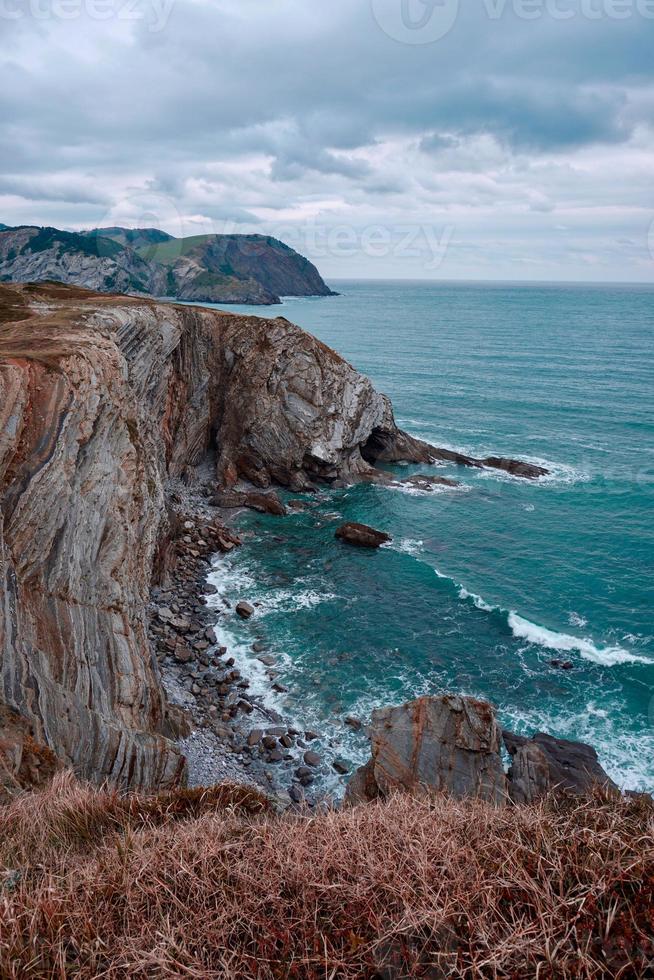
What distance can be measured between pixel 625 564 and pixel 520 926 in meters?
35.2

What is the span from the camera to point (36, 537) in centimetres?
1808

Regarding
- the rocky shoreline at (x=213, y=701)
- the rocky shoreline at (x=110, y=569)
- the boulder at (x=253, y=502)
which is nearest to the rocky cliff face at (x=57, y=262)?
the rocky shoreline at (x=110, y=569)

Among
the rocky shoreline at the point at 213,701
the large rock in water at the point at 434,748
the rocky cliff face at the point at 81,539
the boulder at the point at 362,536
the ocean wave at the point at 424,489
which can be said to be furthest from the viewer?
the ocean wave at the point at 424,489

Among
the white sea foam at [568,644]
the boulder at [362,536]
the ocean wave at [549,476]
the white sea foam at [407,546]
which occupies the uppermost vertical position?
the ocean wave at [549,476]

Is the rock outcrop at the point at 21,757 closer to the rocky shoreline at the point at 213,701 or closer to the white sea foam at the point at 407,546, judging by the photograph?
the rocky shoreline at the point at 213,701

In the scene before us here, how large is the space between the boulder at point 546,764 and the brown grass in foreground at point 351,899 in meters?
14.7

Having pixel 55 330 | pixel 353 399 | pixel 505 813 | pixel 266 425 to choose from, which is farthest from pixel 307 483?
pixel 505 813

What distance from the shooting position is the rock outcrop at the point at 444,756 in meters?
19.1

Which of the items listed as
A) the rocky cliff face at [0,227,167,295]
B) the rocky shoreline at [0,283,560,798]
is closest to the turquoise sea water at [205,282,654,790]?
the rocky shoreline at [0,283,560,798]

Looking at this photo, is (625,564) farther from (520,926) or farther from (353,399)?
(520,926)

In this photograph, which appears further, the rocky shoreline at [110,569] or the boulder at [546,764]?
the boulder at [546,764]

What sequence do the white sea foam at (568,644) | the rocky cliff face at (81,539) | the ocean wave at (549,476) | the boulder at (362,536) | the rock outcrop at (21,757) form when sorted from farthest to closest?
the ocean wave at (549,476) → the boulder at (362,536) → the white sea foam at (568,644) → the rocky cliff face at (81,539) → the rock outcrop at (21,757)

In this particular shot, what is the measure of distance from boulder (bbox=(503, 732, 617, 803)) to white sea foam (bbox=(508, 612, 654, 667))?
630cm

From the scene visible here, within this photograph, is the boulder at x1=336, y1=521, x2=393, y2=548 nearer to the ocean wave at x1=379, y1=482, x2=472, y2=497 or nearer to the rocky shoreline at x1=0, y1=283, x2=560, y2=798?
the rocky shoreline at x1=0, y1=283, x2=560, y2=798
